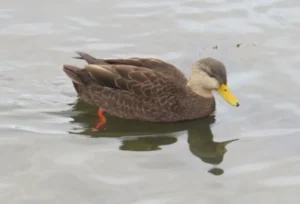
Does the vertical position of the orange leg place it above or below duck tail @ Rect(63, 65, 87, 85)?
below

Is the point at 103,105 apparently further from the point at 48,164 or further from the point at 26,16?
the point at 26,16

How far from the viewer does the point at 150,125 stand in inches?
319

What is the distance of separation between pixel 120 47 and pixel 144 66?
52.8 inches

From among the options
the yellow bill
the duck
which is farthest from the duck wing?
the yellow bill

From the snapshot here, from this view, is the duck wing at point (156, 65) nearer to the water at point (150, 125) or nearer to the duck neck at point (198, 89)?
the duck neck at point (198, 89)

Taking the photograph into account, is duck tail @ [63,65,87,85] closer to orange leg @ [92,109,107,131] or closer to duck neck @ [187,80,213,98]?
orange leg @ [92,109,107,131]

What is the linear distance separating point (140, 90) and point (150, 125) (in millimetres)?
379

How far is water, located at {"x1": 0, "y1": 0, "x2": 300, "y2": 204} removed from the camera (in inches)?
266

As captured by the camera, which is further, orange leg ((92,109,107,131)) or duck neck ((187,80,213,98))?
duck neck ((187,80,213,98))

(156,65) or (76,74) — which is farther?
(76,74)

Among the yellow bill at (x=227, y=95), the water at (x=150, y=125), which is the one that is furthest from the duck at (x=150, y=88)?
the water at (x=150, y=125)

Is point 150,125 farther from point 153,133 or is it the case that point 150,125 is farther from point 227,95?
point 227,95

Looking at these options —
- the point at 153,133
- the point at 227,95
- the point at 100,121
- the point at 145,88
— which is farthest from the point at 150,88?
the point at 227,95

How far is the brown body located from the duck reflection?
3.8 inches
